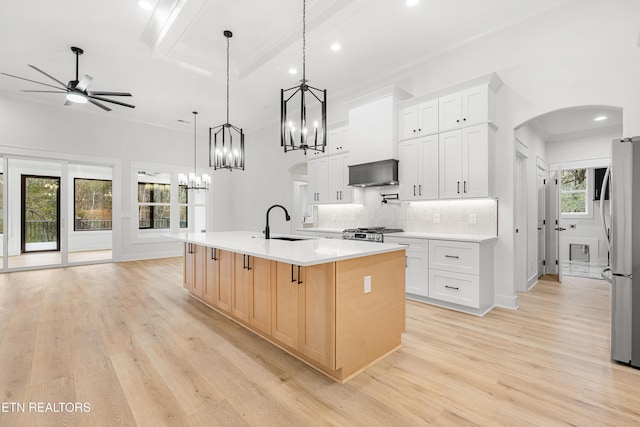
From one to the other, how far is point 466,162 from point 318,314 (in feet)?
9.25

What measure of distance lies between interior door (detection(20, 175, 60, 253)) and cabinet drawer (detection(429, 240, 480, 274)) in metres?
9.28

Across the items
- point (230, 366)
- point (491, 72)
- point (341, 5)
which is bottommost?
point (230, 366)

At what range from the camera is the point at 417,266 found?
12.6ft

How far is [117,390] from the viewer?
6.33 feet

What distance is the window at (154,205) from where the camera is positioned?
743 cm

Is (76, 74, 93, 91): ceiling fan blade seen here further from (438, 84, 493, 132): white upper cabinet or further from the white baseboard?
the white baseboard

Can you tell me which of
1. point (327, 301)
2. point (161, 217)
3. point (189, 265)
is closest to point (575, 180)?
point (327, 301)

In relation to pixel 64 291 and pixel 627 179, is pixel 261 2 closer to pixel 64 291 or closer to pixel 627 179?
pixel 627 179

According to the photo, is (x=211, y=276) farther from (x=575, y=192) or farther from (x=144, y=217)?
(x=575, y=192)

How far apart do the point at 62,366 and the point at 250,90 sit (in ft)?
15.9

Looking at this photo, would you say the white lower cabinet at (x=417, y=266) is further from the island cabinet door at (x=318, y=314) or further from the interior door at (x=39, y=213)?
the interior door at (x=39, y=213)

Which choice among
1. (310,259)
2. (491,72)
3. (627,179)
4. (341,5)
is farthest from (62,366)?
(491,72)

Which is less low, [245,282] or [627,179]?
[627,179]

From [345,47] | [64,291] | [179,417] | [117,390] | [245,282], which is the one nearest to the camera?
[179,417]
